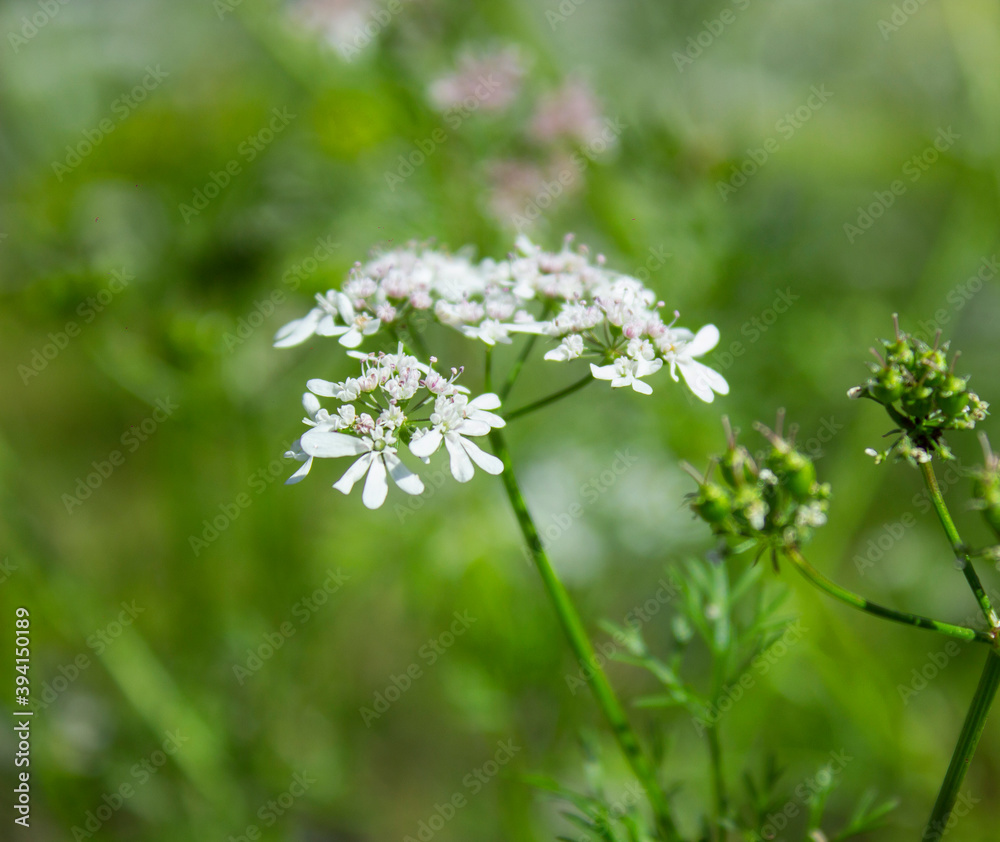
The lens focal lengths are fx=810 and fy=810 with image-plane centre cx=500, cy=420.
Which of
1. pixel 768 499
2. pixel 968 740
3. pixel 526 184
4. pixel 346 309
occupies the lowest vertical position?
pixel 968 740

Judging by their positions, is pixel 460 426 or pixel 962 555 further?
pixel 460 426

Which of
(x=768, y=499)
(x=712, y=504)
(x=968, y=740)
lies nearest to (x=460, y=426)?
(x=712, y=504)

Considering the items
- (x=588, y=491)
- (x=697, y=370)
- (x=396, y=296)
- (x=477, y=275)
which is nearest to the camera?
(x=697, y=370)

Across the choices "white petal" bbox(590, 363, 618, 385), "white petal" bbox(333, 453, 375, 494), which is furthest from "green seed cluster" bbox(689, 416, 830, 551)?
"white petal" bbox(333, 453, 375, 494)

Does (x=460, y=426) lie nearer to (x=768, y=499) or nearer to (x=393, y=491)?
(x=768, y=499)

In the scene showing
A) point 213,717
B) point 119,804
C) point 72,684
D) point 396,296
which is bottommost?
point 119,804

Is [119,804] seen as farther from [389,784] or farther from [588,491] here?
[588,491]

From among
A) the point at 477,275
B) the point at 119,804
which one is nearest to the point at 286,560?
the point at 119,804
